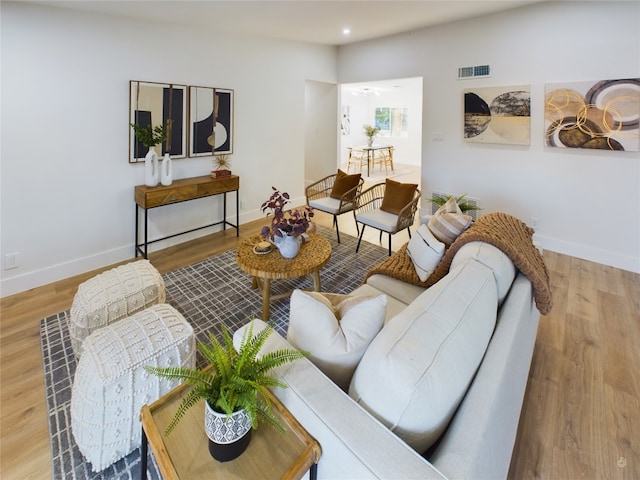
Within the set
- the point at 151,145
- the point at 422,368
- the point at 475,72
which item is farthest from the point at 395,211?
the point at 422,368

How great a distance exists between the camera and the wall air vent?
13.5ft

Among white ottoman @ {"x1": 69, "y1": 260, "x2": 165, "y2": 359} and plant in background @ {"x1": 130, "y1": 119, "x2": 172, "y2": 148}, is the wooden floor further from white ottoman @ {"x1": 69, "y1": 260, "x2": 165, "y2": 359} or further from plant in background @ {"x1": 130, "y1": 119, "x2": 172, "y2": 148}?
plant in background @ {"x1": 130, "y1": 119, "x2": 172, "y2": 148}

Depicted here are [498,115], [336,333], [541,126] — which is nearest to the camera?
[336,333]

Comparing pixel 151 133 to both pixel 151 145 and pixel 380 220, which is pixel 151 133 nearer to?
pixel 151 145

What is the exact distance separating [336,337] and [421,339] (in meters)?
0.29

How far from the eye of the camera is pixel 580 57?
11.4ft

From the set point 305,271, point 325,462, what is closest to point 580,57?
point 305,271

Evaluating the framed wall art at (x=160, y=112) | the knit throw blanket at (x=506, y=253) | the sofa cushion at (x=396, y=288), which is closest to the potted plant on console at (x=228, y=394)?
the sofa cushion at (x=396, y=288)

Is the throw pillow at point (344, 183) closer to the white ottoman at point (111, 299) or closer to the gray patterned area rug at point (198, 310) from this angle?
the gray patterned area rug at point (198, 310)

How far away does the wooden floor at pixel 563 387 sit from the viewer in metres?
1.59

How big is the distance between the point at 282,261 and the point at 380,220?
4.62 feet

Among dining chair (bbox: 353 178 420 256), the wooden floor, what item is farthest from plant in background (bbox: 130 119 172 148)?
dining chair (bbox: 353 178 420 256)

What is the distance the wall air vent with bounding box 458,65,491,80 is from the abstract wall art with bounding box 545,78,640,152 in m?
0.73

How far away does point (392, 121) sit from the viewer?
11.5 m
